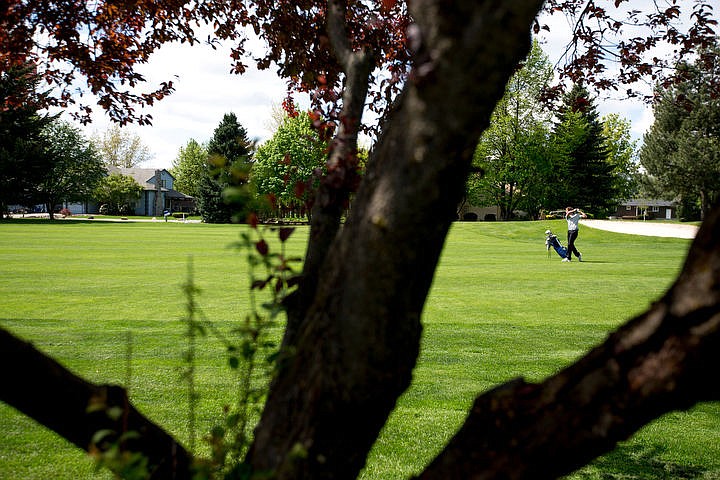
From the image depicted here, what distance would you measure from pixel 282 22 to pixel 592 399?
4704mm

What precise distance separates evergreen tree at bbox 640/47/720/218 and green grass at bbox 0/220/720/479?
40.5 meters

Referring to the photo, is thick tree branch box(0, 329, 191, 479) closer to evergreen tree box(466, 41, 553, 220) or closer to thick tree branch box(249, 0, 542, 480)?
thick tree branch box(249, 0, 542, 480)

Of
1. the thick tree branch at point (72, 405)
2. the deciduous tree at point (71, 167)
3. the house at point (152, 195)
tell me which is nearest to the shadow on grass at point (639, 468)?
the thick tree branch at point (72, 405)

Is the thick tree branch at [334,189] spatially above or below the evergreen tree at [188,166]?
below

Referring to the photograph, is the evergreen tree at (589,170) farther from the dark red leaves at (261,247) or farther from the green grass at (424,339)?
the dark red leaves at (261,247)

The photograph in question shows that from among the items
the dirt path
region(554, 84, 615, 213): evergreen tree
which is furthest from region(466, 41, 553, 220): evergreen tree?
the dirt path

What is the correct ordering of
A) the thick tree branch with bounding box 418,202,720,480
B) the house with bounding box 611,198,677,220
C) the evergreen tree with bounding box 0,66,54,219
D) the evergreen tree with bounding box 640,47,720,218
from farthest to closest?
A: 1. the house with bounding box 611,198,677,220
2. the evergreen tree with bounding box 0,66,54,219
3. the evergreen tree with bounding box 640,47,720,218
4. the thick tree branch with bounding box 418,202,720,480

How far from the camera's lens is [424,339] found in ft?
27.0

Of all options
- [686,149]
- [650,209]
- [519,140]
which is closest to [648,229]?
[686,149]

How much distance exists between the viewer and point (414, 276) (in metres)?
1.78

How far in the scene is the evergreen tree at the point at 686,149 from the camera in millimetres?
51594

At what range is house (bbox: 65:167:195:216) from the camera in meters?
100

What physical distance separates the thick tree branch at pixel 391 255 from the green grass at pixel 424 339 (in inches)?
57.0

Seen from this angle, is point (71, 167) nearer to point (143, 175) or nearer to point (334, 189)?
point (143, 175)
